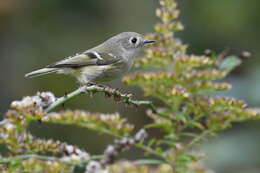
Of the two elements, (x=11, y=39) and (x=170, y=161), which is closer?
(x=170, y=161)

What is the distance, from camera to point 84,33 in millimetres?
7816

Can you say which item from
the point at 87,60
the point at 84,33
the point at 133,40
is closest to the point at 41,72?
the point at 87,60

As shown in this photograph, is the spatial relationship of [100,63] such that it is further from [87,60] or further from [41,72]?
[41,72]

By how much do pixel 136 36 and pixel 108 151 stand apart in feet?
12.6

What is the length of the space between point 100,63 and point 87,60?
0.56 ft

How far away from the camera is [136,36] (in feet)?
17.5

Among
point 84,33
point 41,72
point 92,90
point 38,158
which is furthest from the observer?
point 84,33

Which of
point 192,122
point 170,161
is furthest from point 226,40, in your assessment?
point 170,161

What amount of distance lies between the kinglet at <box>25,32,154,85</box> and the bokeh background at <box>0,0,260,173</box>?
153 cm

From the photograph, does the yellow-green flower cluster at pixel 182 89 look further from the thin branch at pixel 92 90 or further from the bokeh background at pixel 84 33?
the bokeh background at pixel 84 33

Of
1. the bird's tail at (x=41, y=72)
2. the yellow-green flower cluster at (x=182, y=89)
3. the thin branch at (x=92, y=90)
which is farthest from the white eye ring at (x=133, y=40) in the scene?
the thin branch at (x=92, y=90)

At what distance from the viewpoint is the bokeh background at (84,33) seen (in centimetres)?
675

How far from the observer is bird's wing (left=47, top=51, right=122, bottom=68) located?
4.23 meters

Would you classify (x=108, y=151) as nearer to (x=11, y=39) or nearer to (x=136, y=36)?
(x=136, y=36)
